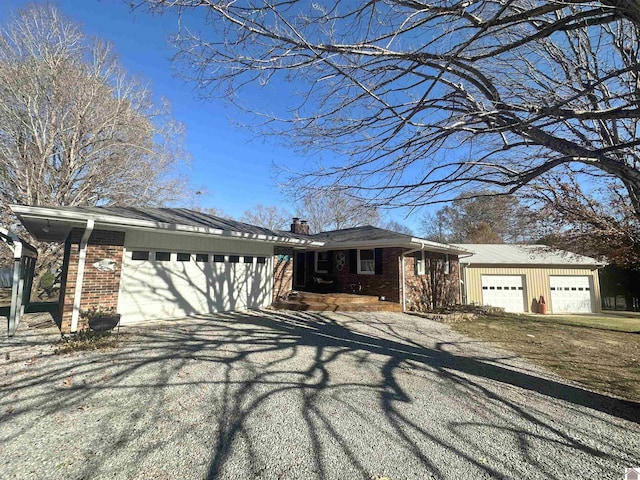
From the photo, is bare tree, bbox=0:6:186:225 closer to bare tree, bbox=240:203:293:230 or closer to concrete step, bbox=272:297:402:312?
concrete step, bbox=272:297:402:312

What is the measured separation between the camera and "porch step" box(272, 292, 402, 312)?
1052 centimetres

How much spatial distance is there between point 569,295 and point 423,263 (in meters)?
12.4

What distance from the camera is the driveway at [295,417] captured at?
245 centimetres

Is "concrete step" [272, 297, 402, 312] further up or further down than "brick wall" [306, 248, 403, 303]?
further down

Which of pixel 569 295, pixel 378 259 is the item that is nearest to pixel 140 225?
pixel 378 259

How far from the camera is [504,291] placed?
59.5 feet

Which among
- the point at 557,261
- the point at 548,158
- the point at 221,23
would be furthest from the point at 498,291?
the point at 221,23

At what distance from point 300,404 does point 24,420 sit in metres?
2.81

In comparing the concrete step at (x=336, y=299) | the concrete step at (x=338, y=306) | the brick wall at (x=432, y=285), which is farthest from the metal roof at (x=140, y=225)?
the concrete step at (x=338, y=306)

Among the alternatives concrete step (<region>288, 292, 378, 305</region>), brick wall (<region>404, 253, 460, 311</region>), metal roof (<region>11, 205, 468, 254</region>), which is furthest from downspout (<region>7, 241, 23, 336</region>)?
brick wall (<region>404, 253, 460, 311</region>)

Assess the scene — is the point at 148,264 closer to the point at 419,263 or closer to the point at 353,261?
the point at 353,261

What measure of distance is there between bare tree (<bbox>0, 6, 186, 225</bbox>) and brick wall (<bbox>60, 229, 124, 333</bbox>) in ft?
26.4

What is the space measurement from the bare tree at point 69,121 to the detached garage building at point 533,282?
60.7ft

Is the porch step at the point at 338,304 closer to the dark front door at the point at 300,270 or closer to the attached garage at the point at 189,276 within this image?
the attached garage at the point at 189,276
